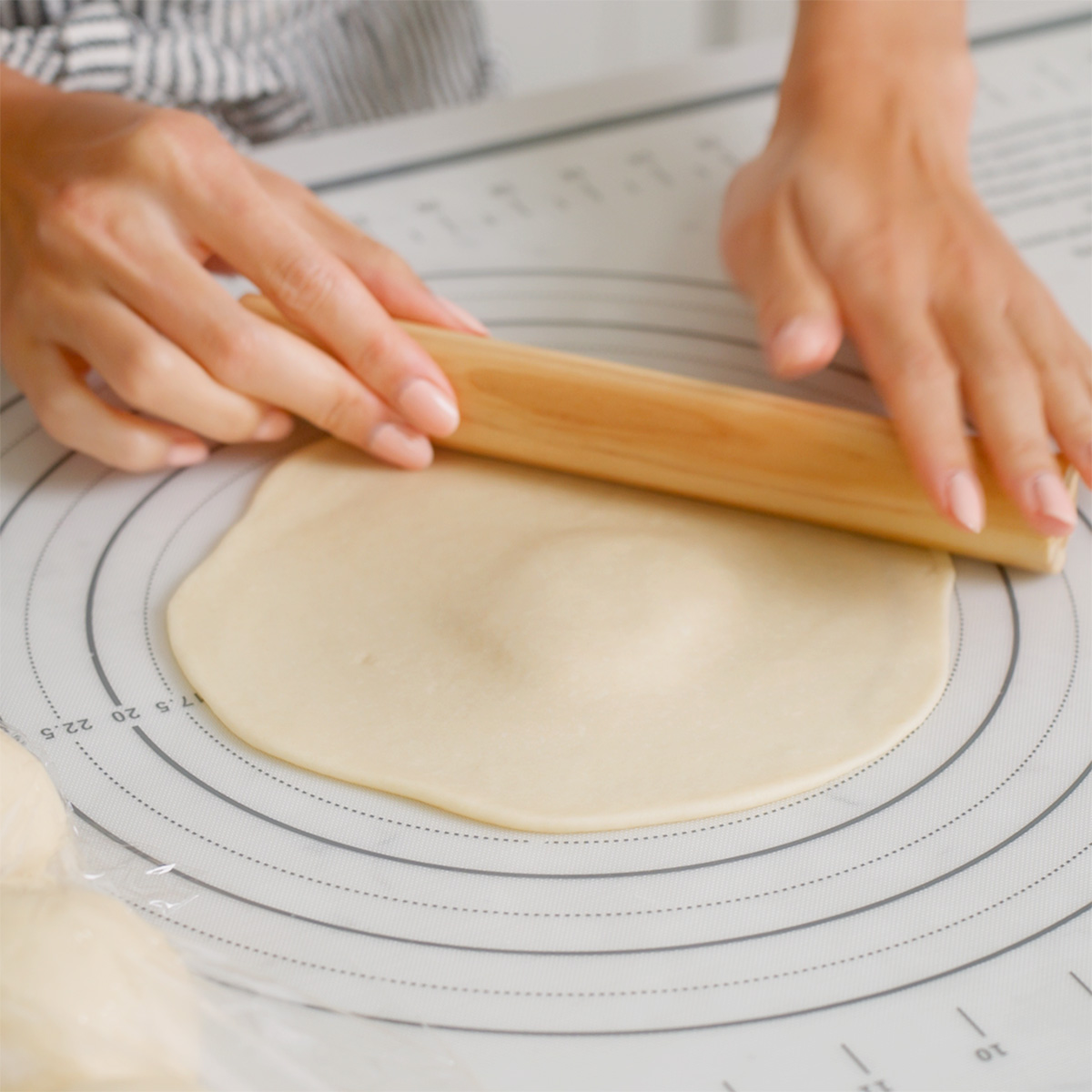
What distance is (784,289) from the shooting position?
80cm

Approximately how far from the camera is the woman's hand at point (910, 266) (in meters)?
0.70

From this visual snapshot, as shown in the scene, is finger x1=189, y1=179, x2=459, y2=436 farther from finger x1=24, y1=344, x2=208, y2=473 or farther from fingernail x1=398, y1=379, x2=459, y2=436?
finger x1=24, y1=344, x2=208, y2=473

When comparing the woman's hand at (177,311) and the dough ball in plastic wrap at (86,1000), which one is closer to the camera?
the dough ball in plastic wrap at (86,1000)

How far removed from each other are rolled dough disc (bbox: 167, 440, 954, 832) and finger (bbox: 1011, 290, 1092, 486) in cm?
11

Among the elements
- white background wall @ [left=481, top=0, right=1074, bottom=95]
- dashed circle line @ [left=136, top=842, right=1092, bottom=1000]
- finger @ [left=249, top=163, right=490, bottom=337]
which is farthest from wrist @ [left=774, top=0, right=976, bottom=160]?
white background wall @ [left=481, top=0, right=1074, bottom=95]

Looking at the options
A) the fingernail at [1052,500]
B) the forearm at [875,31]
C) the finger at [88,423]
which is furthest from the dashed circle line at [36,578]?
the forearm at [875,31]

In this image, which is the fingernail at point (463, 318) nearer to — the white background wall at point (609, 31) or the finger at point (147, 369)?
the finger at point (147, 369)

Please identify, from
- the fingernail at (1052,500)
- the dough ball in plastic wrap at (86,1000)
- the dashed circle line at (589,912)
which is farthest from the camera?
A: the fingernail at (1052,500)

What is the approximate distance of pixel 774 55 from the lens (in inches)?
51.0

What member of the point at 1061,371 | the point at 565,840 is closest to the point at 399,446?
the point at 565,840

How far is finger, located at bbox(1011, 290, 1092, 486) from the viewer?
27.8 inches

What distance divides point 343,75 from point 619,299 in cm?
56

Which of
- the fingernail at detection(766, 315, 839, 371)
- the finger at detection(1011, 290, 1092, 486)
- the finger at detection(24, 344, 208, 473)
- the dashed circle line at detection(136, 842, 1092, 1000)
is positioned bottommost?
the dashed circle line at detection(136, 842, 1092, 1000)

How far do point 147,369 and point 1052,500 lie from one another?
1.93 ft
